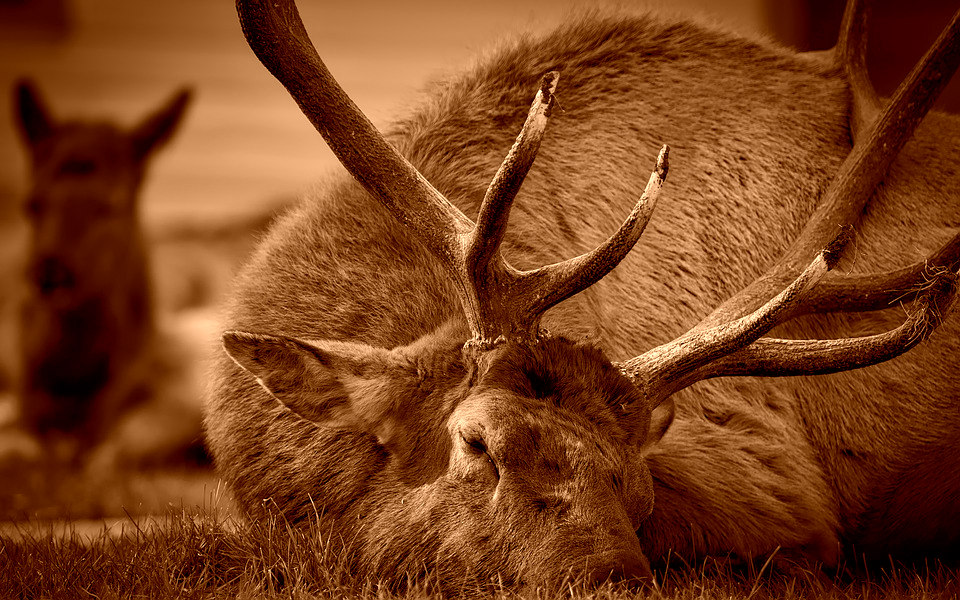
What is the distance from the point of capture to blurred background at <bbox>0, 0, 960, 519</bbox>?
8359mm

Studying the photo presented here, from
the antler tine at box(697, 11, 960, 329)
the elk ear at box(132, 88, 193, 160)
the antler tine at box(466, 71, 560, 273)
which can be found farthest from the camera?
the elk ear at box(132, 88, 193, 160)

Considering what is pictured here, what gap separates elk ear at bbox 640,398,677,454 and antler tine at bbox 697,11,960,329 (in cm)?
46

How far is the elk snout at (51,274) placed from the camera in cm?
627

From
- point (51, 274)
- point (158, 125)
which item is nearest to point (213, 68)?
point (158, 125)

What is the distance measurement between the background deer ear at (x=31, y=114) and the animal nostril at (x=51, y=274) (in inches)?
31.4

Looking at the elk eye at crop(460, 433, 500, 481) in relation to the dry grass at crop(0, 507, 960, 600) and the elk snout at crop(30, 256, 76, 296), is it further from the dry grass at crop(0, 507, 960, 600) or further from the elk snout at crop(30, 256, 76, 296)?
the elk snout at crop(30, 256, 76, 296)

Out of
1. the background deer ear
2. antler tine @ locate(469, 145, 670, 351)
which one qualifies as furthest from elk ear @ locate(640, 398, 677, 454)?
the background deer ear

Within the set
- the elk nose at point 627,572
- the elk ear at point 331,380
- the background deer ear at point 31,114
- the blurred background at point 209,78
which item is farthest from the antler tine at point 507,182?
the blurred background at point 209,78

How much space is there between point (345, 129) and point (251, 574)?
4.15 ft

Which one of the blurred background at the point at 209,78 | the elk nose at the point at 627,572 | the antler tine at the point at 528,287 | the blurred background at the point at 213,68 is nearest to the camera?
the elk nose at the point at 627,572

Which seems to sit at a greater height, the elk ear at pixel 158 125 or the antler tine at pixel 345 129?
the elk ear at pixel 158 125

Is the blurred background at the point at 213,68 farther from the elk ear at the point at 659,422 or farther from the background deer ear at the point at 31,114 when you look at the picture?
the elk ear at the point at 659,422

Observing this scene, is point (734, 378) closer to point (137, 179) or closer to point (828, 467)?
point (828, 467)

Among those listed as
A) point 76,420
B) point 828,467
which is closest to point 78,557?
point 828,467
